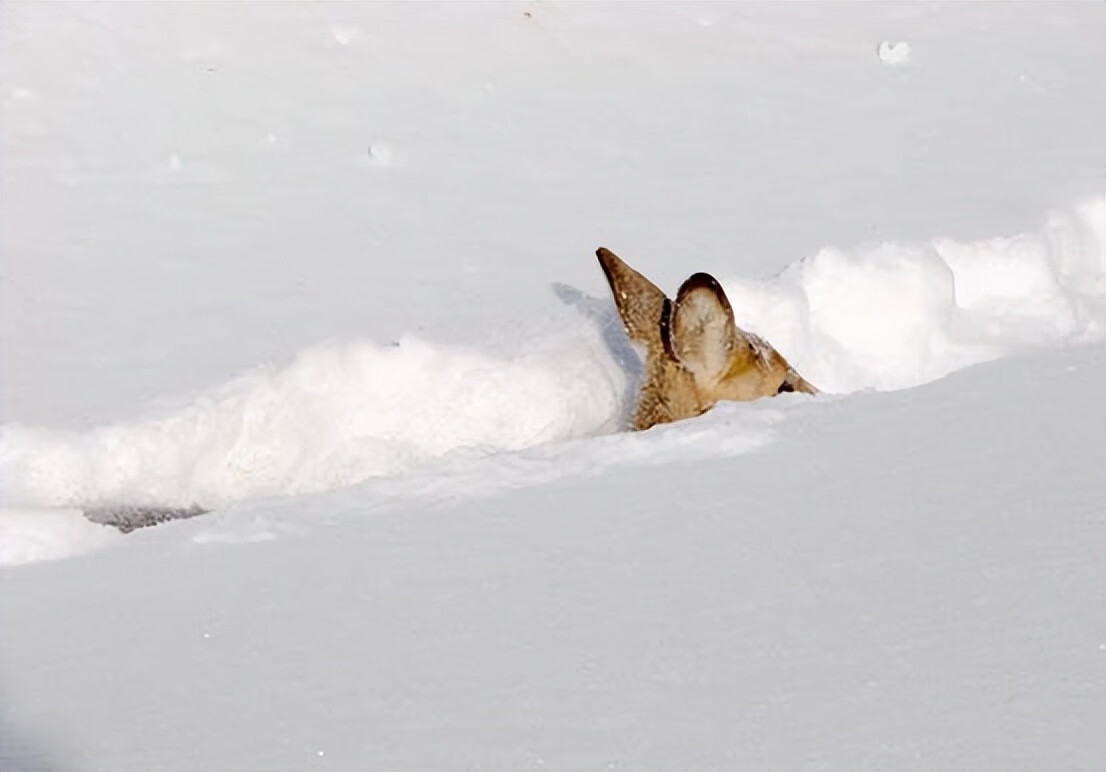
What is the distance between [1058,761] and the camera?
308 cm

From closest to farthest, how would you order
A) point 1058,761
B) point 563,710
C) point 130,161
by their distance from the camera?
point 1058,761 → point 563,710 → point 130,161

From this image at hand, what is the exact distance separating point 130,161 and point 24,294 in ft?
3.16

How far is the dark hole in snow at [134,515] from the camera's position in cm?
489

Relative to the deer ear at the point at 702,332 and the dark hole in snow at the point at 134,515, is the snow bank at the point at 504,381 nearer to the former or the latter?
the dark hole in snow at the point at 134,515

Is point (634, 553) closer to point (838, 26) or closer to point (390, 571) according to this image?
point (390, 571)

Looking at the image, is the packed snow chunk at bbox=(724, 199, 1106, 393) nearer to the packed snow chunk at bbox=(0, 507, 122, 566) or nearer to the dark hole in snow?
the dark hole in snow

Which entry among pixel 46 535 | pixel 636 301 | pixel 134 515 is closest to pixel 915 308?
pixel 636 301

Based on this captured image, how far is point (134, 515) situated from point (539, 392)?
98 cm

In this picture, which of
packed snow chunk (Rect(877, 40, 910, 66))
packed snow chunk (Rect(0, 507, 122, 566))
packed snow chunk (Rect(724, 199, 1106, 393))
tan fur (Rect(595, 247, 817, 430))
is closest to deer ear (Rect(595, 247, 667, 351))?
tan fur (Rect(595, 247, 817, 430))

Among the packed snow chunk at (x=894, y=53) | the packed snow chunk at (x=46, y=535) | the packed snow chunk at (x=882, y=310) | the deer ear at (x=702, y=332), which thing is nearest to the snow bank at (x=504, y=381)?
the packed snow chunk at (x=882, y=310)

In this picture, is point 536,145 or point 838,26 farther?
point 838,26

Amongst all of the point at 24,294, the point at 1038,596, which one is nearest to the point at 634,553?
the point at 1038,596

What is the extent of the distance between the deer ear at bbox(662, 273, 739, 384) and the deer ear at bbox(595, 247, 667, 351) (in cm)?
10

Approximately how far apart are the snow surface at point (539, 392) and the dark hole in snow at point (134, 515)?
32mm
